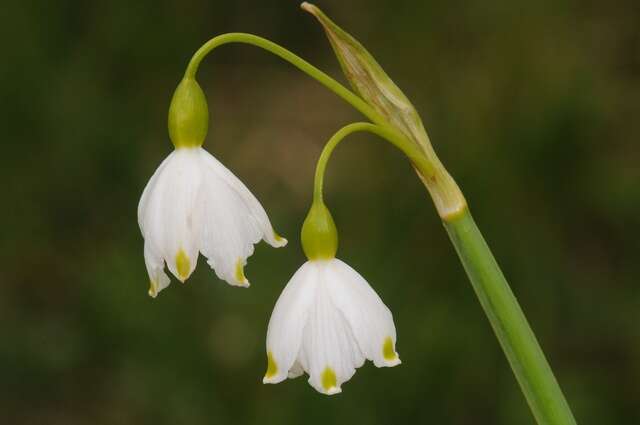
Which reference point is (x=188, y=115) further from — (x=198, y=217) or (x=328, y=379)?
(x=328, y=379)

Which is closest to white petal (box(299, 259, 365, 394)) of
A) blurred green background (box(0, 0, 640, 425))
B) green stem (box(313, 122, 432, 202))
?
green stem (box(313, 122, 432, 202))

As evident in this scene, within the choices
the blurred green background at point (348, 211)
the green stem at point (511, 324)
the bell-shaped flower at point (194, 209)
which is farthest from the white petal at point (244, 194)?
the blurred green background at point (348, 211)

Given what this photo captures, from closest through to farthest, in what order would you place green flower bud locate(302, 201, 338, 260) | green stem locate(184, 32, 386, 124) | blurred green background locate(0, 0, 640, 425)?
1. green stem locate(184, 32, 386, 124)
2. green flower bud locate(302, 201, 338, 260)
3. blurred green background locate(0, 0, 640, 425)

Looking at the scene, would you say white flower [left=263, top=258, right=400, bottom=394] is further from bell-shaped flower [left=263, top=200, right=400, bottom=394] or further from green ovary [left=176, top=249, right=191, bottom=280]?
green ovary [left=176, top=249, right=191, bottom=280]

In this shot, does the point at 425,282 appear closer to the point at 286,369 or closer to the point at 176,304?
the point at 176,304

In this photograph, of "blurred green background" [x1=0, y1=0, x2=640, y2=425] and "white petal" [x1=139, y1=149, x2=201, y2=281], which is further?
"blurred green background" [x1=0, y1=0, x2=640, y2=425]

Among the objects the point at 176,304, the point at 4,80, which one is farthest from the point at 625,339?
the point at 4,80
